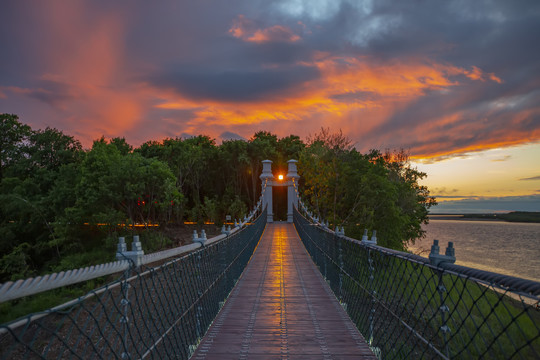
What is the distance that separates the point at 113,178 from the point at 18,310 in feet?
26.4

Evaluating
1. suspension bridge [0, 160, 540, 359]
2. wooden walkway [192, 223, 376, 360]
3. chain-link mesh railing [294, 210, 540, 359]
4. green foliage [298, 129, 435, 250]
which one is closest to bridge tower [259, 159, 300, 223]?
green foliage [298, 129, 435, 250]

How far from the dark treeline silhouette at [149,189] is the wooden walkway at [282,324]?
1338 cm

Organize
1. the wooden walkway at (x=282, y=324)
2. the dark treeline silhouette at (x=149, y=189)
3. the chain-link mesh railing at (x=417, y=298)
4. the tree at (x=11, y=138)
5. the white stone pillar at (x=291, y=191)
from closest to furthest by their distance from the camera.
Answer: the chain-link mesh railing at (x=417, y=298)
the wooden walkway at (x=282, y=324)
the white stone pillar at (x=291, y=191)
the dark treeline silhouette at (x=149, y=189)
the tree at (x=11, y=138)

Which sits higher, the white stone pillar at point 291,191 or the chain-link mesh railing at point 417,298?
the white stone pillar at point 291,191

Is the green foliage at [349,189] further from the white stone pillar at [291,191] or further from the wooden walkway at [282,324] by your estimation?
the wooden walkway at [282,324]

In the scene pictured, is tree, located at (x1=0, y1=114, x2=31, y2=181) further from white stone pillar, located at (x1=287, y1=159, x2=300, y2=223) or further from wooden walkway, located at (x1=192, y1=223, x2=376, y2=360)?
wooden walkway, located at (x1=192, y1=223, x2=376, y2=360)

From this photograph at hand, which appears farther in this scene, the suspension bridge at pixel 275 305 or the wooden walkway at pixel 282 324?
the wooden walkway at pixel 282 324

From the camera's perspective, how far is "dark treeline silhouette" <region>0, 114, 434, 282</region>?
20812mm

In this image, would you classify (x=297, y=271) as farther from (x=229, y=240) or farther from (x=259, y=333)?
(x=259, y=333)

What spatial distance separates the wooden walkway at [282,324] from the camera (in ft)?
11.1

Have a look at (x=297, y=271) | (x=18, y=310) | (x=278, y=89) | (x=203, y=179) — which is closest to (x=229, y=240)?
(x=297, y=271)

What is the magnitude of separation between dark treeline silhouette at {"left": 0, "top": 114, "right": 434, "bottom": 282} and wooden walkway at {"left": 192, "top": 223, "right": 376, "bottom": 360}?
1338cm

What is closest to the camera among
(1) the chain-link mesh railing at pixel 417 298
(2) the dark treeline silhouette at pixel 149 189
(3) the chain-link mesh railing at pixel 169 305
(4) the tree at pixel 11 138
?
(1) the chain-link mesh railing at pixel 417 298

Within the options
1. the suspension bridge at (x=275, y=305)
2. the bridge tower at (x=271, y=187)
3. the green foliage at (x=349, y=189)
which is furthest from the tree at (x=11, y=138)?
the suspension bridge at (x=275, y=305)
